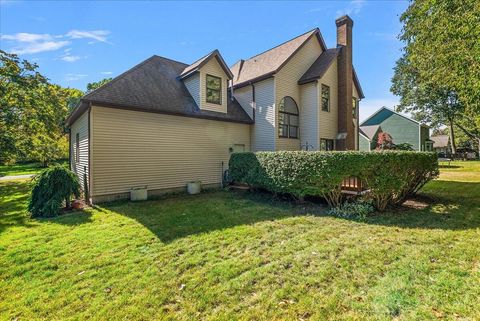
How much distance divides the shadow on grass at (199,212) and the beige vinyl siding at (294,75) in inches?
191

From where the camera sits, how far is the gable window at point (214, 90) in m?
12.8

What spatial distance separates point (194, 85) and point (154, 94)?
7.77ft

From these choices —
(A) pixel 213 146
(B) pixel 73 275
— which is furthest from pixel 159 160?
(B) pixel 73 275

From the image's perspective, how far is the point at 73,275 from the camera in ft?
12.9

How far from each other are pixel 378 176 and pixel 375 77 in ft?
49.9

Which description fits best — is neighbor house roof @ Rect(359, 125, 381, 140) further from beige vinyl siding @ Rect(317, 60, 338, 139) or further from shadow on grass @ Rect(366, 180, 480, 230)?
shadow on grass @ Rect(366, 180, 480, 230)

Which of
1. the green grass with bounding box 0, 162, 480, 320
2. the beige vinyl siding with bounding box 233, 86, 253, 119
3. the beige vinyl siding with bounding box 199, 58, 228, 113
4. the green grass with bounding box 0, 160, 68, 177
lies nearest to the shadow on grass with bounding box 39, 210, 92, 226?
the green grass with bounding box 0, 162, 480, 320

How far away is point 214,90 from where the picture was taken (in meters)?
13.0

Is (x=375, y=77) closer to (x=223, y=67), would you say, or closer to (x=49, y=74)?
(x=223, y=67)

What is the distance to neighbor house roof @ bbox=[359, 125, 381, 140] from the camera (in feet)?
101

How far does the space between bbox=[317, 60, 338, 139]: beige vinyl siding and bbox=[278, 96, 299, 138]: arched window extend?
4.78 ft

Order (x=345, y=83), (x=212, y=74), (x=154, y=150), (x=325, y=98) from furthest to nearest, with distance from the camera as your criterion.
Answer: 1. (x=345, y=83)
2. (x=325, y=98)
3. (x=212, y=74)
4. (x=154, y=150)

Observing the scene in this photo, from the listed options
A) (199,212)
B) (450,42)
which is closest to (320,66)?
(450,42)

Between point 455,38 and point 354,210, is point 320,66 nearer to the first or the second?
point 455,38
